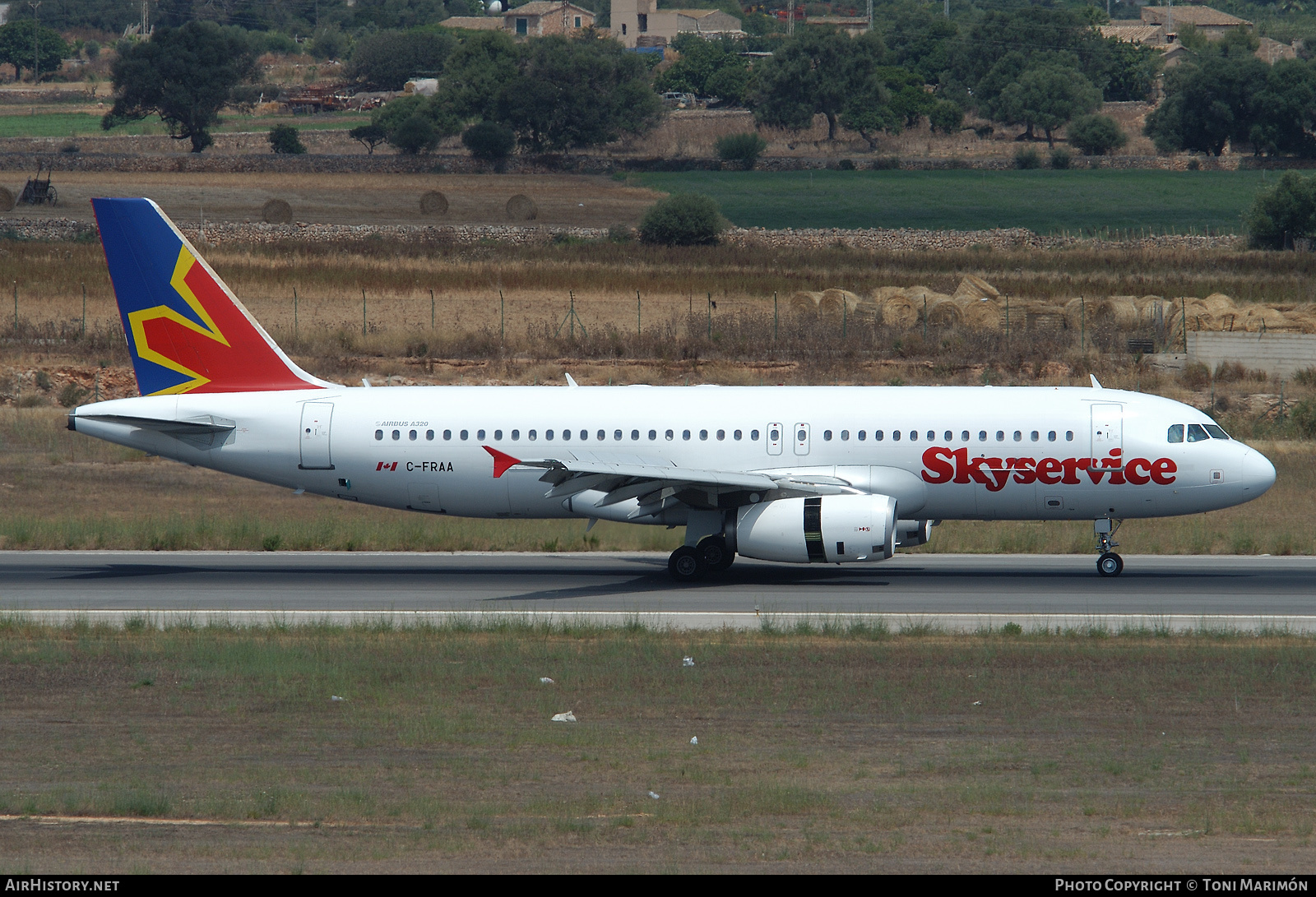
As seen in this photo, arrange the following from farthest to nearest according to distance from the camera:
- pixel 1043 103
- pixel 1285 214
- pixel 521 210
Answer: pixel 1043 103
pixel 521 210
pixel 1285 214

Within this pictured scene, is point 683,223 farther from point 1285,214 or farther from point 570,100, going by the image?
point 570,100

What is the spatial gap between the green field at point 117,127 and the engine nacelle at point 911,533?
516ft

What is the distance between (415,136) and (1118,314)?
332 feet

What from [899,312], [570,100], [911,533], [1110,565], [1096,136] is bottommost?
[1110,565]

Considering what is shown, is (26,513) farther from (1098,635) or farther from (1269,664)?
(1269,664)

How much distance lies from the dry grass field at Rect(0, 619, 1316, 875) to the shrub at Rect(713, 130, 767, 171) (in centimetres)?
13375

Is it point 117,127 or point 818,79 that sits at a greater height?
point 818,79

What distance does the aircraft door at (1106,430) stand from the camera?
30.4 m

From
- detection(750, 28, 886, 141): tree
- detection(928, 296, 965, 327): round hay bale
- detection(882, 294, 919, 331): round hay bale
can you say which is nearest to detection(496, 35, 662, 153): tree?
detection(750, 28, 886, 141): tree

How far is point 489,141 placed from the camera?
145 meters

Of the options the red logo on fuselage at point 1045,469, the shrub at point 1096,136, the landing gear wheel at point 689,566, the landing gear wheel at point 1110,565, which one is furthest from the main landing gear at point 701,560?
the shrub at point 1096,136

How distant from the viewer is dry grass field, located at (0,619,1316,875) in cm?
1309

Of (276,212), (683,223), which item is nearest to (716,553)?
(683,223)
